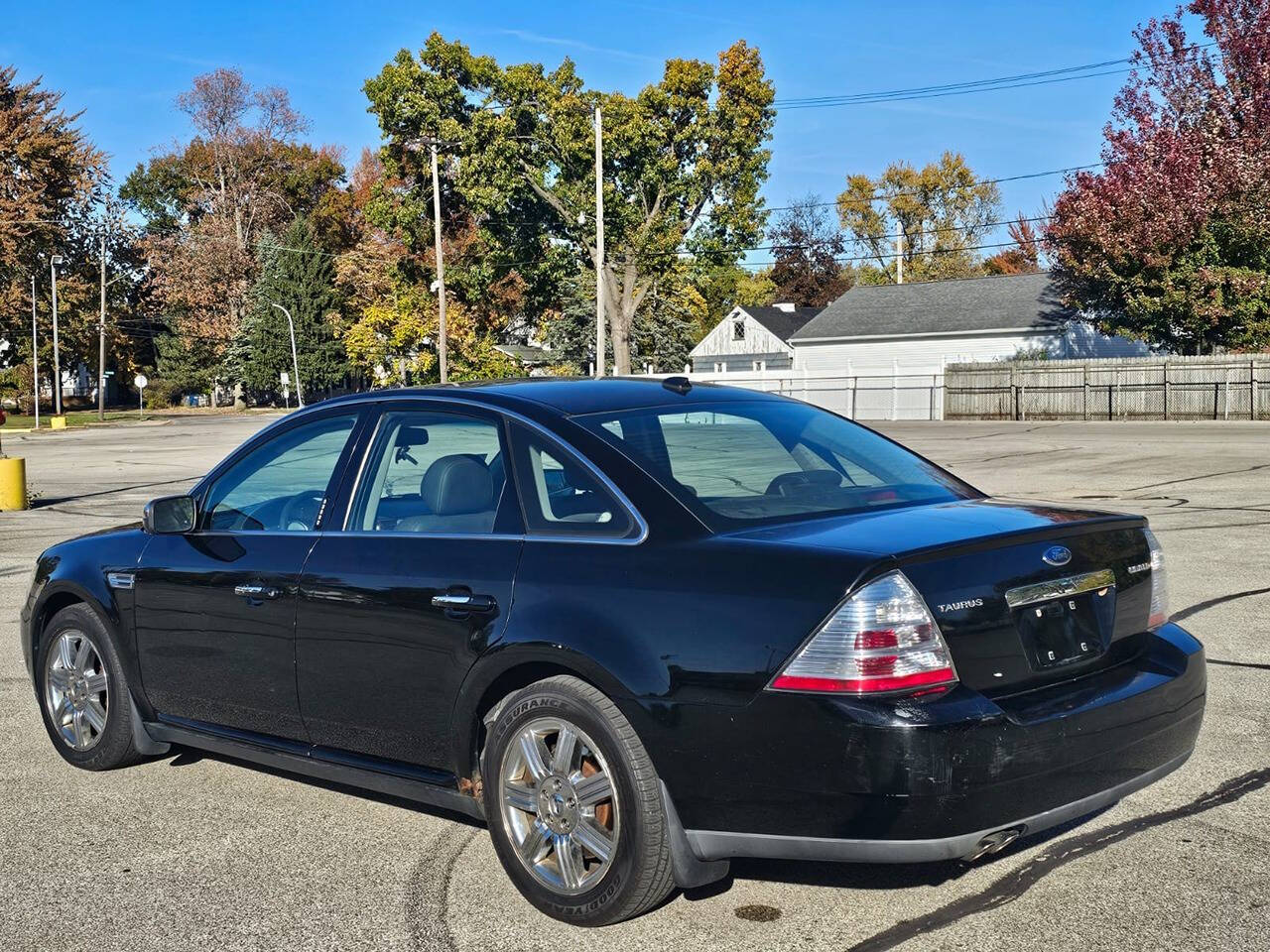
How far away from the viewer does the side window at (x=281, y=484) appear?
5.09 m

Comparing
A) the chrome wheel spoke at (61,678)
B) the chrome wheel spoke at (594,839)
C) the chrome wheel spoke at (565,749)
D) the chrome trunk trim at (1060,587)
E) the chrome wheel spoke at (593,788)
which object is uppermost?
the chrome trunk trim at (1060,587)

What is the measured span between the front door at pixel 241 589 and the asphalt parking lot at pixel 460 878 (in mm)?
437

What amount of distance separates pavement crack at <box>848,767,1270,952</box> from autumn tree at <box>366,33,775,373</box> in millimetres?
48519

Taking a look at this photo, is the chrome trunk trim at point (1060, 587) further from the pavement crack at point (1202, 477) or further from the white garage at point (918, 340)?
the white garage at point (918, 340)

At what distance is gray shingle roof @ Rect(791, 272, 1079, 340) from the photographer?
5562 cm

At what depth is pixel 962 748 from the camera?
3471 millimetres

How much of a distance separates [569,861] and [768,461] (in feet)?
5.09

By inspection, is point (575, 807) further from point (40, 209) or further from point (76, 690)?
point (40, 209)

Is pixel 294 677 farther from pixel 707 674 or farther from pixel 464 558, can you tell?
pixel 707 674

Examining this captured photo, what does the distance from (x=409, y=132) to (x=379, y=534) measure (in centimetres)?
5307

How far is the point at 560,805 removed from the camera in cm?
403

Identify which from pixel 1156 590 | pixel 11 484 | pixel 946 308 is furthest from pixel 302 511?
pixel 946 308

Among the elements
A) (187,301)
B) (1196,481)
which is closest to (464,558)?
(1196,481)

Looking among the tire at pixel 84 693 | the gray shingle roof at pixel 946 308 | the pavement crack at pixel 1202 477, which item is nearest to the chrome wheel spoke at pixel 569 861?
the tire at pixel 84 693
